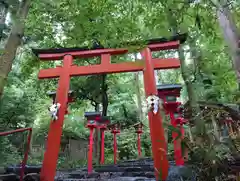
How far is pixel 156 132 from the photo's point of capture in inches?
237

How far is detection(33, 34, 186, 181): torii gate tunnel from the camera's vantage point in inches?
238

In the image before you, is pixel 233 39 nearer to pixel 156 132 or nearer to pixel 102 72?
pixel 156 132

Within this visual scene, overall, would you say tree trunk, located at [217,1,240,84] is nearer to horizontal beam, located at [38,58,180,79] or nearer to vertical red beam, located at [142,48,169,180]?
vertical red beam, located at [142,48,169,180]

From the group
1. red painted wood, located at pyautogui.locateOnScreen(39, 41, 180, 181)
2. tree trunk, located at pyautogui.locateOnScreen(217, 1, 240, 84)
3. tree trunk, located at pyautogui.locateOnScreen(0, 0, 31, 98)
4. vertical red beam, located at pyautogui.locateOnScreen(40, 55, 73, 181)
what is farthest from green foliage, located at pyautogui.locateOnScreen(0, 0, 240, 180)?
vertical red beam, located at pyautogui.locateOnScreen(40, 55, 73, 181)

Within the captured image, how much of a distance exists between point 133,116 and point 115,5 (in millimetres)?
11142

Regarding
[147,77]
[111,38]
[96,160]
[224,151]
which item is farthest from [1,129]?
[224,151]

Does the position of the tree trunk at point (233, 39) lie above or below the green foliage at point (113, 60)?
below

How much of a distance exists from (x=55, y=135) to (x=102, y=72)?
2.32m

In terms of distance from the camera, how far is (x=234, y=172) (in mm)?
2955

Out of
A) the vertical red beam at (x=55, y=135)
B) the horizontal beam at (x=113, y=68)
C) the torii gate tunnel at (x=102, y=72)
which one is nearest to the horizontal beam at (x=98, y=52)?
the torii gate tunnel at (x=102, y=72)

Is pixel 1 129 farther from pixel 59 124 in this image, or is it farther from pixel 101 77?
pixel 59 124

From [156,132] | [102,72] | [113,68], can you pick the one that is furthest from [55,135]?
[156,132]

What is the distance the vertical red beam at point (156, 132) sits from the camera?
5.65 meters

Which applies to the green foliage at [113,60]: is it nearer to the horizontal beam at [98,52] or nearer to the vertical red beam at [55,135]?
the horizontal beam at [98,52]
